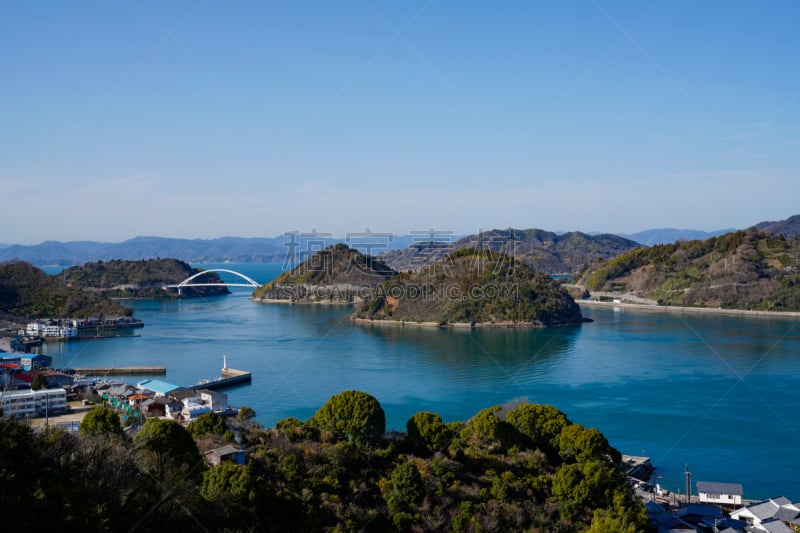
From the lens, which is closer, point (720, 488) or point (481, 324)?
point (720, 488)

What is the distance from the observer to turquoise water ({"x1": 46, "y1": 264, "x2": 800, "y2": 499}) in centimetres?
1041

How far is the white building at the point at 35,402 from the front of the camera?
37.6ft

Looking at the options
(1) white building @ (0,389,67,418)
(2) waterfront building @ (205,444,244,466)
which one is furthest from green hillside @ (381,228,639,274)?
(2) waterfront building @ (205,444,244,466)

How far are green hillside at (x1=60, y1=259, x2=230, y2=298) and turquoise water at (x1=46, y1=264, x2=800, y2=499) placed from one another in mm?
12469

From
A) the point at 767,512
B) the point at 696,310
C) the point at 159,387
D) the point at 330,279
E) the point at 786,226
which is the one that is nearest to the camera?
the point at 767,512

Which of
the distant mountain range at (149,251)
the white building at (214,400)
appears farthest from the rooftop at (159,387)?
the distant mountain range at (149,251)

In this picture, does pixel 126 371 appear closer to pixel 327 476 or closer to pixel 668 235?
pixel 327 476

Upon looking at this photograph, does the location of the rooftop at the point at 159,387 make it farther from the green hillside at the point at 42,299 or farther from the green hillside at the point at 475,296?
the green hillside at the point at 42,299

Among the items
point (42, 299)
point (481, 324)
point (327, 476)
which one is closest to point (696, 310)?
point (481, 324)

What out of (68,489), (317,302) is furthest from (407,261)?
(68,489)

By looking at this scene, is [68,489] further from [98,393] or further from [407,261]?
[407,261]

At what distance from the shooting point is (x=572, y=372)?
15570 millimetres

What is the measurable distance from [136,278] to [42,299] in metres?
13.3

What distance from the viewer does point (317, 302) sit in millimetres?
34906
